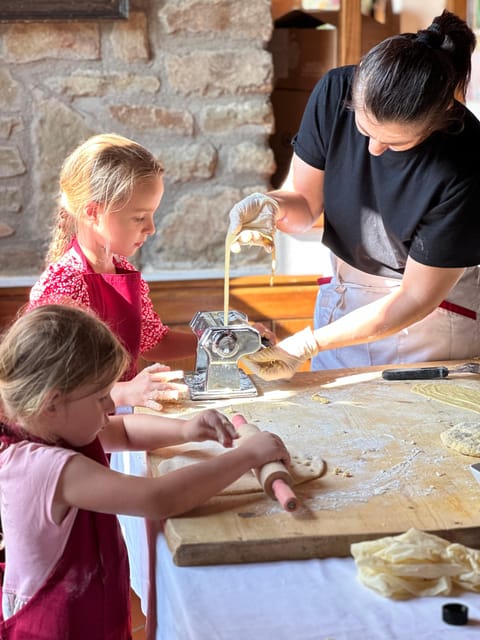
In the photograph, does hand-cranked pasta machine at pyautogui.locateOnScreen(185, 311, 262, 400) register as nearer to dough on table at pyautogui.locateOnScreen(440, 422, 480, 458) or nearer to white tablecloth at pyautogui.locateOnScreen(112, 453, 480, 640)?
dough on table at pyautogui.locateOnScreen(440, 422, 480, 458)

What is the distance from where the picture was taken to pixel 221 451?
1528 mm

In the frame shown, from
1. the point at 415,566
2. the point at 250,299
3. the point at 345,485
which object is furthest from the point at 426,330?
the point at 250,299

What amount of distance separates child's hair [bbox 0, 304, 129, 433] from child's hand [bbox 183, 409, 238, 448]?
0.21m

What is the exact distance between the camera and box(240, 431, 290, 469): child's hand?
1.36 m

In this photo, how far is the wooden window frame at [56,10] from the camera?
306 centimetres

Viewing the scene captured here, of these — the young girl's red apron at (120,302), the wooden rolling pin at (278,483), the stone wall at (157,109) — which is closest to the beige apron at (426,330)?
the young girl's red apron at (120,302)

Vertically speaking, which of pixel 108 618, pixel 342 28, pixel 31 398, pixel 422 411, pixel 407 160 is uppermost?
pixel 342 28

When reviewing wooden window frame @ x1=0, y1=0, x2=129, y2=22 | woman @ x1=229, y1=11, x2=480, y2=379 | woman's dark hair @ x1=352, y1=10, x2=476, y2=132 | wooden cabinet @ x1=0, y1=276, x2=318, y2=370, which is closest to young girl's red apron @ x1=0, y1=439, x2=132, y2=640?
woman @ x1=229, y1=11, x2=480, y2=379

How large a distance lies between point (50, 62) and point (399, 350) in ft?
5.82

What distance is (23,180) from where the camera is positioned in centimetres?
326

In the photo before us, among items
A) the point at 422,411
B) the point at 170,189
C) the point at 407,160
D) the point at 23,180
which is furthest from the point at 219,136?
the point at 422,411

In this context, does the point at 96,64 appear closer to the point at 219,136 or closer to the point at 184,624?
the point at 219,136

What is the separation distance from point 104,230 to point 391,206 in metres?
0.65

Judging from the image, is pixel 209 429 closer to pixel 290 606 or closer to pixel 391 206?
pixel 290 606
